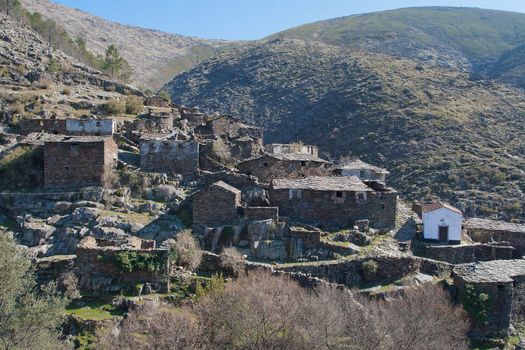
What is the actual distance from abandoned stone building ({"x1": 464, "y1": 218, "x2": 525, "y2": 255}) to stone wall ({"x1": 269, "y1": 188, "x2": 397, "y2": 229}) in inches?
256

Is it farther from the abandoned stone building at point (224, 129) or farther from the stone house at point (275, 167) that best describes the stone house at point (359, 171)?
the abandoned stone building at point (224, 129)

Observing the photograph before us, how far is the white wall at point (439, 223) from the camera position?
32188 millimetres

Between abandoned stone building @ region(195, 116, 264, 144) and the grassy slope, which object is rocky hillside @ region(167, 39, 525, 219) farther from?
the grassy slope

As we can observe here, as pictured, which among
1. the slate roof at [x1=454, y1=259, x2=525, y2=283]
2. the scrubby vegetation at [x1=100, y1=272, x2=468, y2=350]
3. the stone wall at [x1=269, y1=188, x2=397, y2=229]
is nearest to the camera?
the scrubby vegetation at [x1=100, y1=272, x2=468, y2=350]

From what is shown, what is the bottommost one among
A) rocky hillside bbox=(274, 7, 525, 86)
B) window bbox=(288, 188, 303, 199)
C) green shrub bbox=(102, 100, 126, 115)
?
window bbox=(288, 188, 303, 199)

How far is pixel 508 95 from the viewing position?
86188 millimetres

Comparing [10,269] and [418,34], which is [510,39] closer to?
[418,34]

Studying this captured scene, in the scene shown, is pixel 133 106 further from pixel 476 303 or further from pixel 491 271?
pixel 476 303

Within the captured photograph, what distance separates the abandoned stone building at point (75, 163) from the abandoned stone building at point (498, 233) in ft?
69.6

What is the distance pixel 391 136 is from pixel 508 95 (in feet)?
86.9

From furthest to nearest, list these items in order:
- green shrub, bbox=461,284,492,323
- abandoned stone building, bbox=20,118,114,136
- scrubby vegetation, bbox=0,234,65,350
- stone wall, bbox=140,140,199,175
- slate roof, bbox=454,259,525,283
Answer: abandoned stone building, bbox=20,118,114,136
stone wall, bbox=140,140,199,175
slate roof, bbox=454,259,525,283
green shrub, bbox=461,284,492,323
scrubby vegetation, bbox=0,234,65,350

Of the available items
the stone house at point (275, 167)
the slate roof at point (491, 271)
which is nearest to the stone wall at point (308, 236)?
the stone house at point (275, 167)

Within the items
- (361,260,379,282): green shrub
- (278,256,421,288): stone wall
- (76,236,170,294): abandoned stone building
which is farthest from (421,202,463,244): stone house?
(76,236,170,294): abandoned stone building

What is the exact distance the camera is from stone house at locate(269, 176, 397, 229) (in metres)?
31.7
